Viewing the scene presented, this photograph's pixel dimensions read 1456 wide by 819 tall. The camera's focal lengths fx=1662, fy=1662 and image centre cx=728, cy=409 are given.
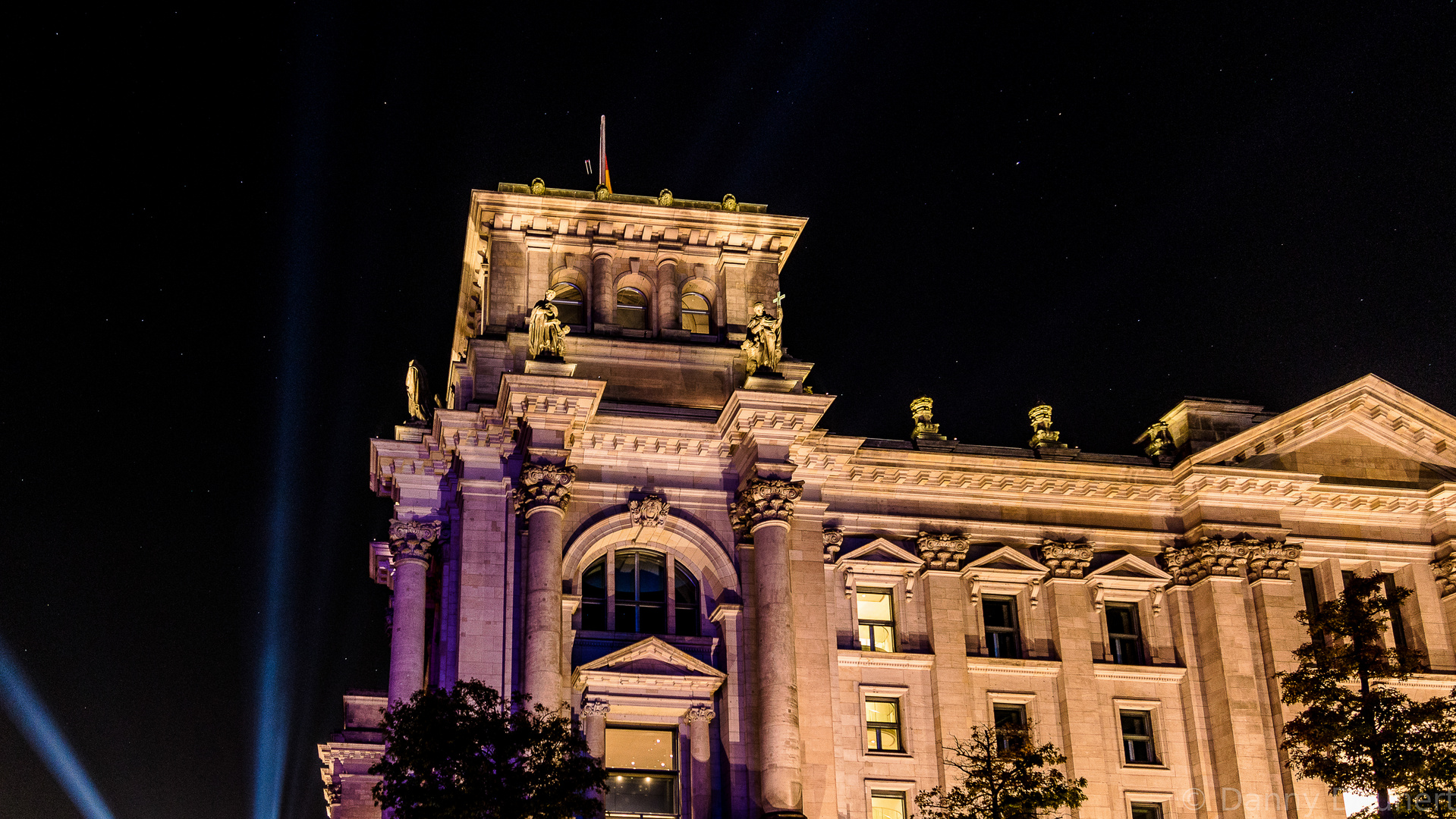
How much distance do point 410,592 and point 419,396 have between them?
6.05 m

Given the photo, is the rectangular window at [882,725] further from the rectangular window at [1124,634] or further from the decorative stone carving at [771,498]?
the rectangular window at [1124,634]

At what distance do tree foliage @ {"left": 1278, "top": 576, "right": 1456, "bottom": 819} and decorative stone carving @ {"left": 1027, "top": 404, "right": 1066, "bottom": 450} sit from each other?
35.2 ft

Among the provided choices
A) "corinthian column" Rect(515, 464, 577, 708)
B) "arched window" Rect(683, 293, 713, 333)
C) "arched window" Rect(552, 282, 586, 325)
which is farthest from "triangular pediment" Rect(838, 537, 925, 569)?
"arched window" Rect(552, 282, 586, 325)

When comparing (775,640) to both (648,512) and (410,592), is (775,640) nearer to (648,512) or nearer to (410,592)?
(648,512)

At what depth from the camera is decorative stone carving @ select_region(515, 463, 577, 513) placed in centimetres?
4447

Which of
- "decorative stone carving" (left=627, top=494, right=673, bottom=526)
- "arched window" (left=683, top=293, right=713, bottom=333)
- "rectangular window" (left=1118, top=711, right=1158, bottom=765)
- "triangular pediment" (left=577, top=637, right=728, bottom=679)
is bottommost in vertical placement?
"rectangular window" (left=1118, top=711, right=1158, bottom=765)

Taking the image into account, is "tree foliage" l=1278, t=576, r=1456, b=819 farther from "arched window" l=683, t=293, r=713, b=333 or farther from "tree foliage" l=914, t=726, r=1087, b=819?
"arched window" l=683, t=293, r=713, b=333

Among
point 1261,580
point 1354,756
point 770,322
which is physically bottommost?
point 1354,756

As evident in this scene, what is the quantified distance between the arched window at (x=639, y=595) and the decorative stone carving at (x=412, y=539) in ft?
17.6

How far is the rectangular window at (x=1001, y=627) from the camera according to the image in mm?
50594

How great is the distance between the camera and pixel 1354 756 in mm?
41750

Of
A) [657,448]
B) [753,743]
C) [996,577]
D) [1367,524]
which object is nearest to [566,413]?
[657,448]

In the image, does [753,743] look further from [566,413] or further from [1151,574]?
[1151,574]

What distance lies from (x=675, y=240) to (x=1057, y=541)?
15.1 m
